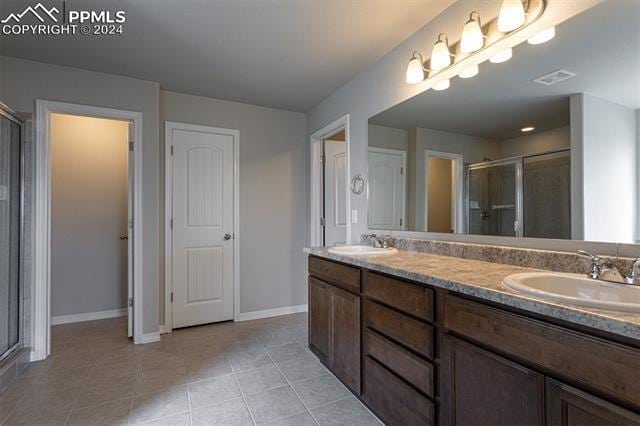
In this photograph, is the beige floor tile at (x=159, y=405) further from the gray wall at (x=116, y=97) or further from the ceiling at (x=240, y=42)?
the ceiling at (x=240, y=42)

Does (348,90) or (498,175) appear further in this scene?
(348,90)

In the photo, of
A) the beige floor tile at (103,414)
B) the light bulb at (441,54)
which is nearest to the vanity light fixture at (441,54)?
the light bulb at (441,54)

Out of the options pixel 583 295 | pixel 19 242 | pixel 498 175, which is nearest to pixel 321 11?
pixel 498 175

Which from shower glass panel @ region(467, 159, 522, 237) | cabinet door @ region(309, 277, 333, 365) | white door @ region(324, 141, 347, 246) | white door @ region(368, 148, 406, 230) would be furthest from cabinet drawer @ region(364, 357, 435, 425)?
white door @ region(324, 141, 347, 246)

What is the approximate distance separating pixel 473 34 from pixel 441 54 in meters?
0.22

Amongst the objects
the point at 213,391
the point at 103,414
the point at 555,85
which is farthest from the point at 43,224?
the point at 555,85

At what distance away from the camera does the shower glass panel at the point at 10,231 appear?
210cm

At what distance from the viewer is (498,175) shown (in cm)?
159

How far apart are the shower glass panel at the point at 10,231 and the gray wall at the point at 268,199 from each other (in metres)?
1.39

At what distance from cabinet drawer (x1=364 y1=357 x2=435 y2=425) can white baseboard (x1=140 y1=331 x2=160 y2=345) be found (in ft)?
6.59

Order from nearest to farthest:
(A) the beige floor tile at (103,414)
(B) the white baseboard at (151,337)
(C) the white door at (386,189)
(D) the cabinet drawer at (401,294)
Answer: (D) the cabinet drawer at (401,294) < (A) the beige floor tile at (103,414) < (C) the white door at (386,189) < (B) the white baseboard at (151,337)

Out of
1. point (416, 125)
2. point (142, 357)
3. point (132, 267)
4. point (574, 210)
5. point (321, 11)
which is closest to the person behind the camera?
point (574, 210)

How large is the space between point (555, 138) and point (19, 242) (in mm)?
3497

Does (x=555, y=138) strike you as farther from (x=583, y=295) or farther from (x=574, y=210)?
(x=583, y=295)
